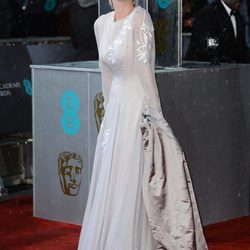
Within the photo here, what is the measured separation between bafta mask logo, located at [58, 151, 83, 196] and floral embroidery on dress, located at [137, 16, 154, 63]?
187 cm

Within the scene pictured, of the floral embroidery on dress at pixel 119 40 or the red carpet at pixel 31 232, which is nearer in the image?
the floral embroidery on dress at pixel 119 40

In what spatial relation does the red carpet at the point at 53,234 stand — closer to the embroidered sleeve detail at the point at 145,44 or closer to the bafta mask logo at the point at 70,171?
the bafta mask logo at the point at 70,171

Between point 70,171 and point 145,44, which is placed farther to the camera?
point 70,171

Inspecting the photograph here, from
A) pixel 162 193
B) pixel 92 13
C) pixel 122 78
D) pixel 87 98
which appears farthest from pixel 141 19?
pixel 92 13

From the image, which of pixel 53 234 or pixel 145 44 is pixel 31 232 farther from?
pixel 145 44

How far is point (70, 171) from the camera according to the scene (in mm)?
6965

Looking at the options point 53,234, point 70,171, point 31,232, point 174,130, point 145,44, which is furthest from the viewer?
point 70,171

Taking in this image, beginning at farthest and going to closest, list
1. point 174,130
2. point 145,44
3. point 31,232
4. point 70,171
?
point 70,171 < point 31,232 < point 174,130 < point 145,44

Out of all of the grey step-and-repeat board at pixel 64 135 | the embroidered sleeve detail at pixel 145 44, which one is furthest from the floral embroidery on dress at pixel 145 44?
the grey step-and-repeat board at pixel 64 135

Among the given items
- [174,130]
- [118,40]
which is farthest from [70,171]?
[118,40]

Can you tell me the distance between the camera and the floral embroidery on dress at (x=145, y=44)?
17.0 ft

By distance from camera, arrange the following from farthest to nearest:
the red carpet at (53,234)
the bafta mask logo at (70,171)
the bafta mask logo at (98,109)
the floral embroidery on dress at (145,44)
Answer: the bafta mask logo at (70,171), the bafta mask logo at (98,109), the red carpet at (53,234), the floral embroidery on dress at (145,44)

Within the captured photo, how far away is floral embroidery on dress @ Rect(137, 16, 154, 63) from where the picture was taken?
518 cm

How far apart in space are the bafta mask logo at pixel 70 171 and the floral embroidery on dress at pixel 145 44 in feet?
6.14
